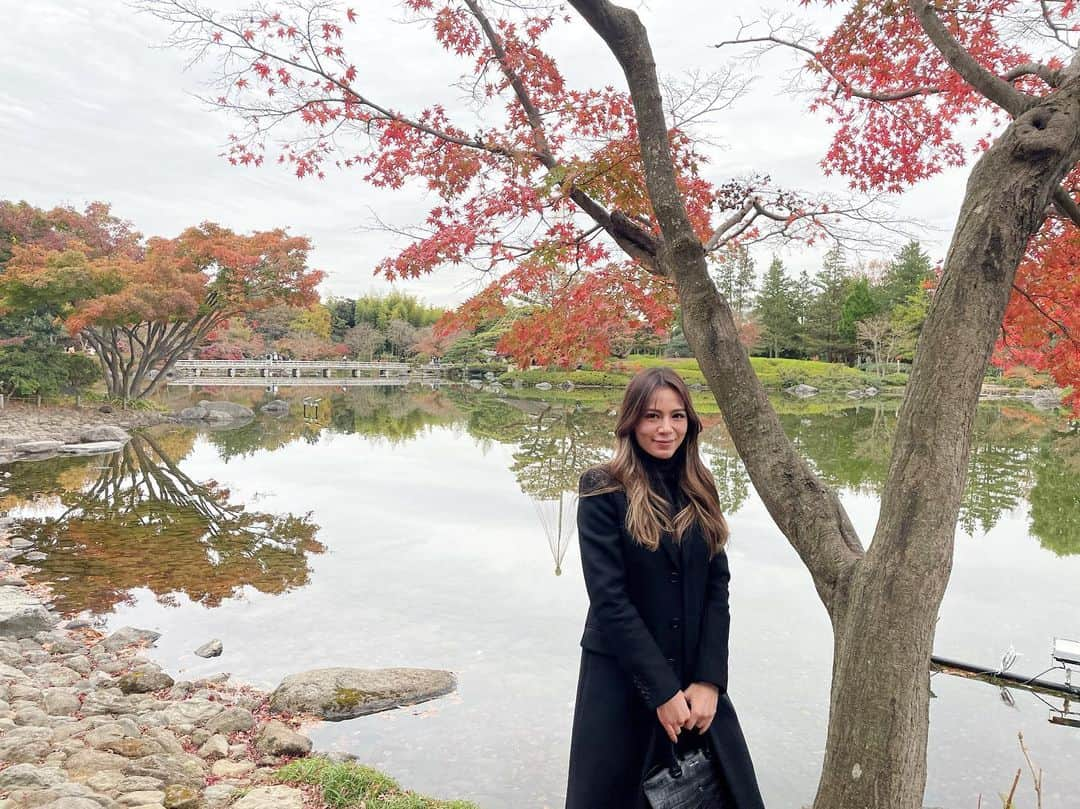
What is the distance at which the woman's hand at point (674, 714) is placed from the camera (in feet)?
5.24

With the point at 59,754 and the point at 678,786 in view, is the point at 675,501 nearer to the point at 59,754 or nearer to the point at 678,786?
the point at 678,786

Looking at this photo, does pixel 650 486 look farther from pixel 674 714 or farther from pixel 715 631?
pixel 674 714

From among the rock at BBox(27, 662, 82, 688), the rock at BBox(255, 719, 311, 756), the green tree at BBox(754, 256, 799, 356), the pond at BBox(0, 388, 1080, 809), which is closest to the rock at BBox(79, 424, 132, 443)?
the pond at BBox(0, 388, 1080, 809)

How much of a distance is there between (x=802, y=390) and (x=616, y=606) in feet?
106

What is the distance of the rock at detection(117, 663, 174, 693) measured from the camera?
422 cm

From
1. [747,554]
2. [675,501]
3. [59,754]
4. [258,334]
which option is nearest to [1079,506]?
[747,554]

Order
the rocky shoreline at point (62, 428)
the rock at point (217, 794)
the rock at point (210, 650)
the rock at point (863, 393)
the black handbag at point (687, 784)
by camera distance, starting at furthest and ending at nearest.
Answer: the rock at point (863, 393), the rocky shoreline at point (62, 428), the rock at point (210, 650), the rock at point (217, 794), the black handbag at point (687, 784)

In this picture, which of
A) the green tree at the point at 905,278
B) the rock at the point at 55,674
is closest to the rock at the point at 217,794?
the rock at the point at 55,674

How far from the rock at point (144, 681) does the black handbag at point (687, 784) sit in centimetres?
377

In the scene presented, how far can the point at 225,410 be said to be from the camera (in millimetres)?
20438

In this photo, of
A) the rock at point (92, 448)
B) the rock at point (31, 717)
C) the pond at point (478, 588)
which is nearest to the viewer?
the rock at point (31, 717)

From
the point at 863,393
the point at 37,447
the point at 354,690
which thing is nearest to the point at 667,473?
the point at 354,690

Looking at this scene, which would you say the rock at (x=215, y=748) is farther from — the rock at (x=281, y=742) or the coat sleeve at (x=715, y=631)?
the coat sleeve at (x=715, y=631)

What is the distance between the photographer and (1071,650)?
4.33 meters
